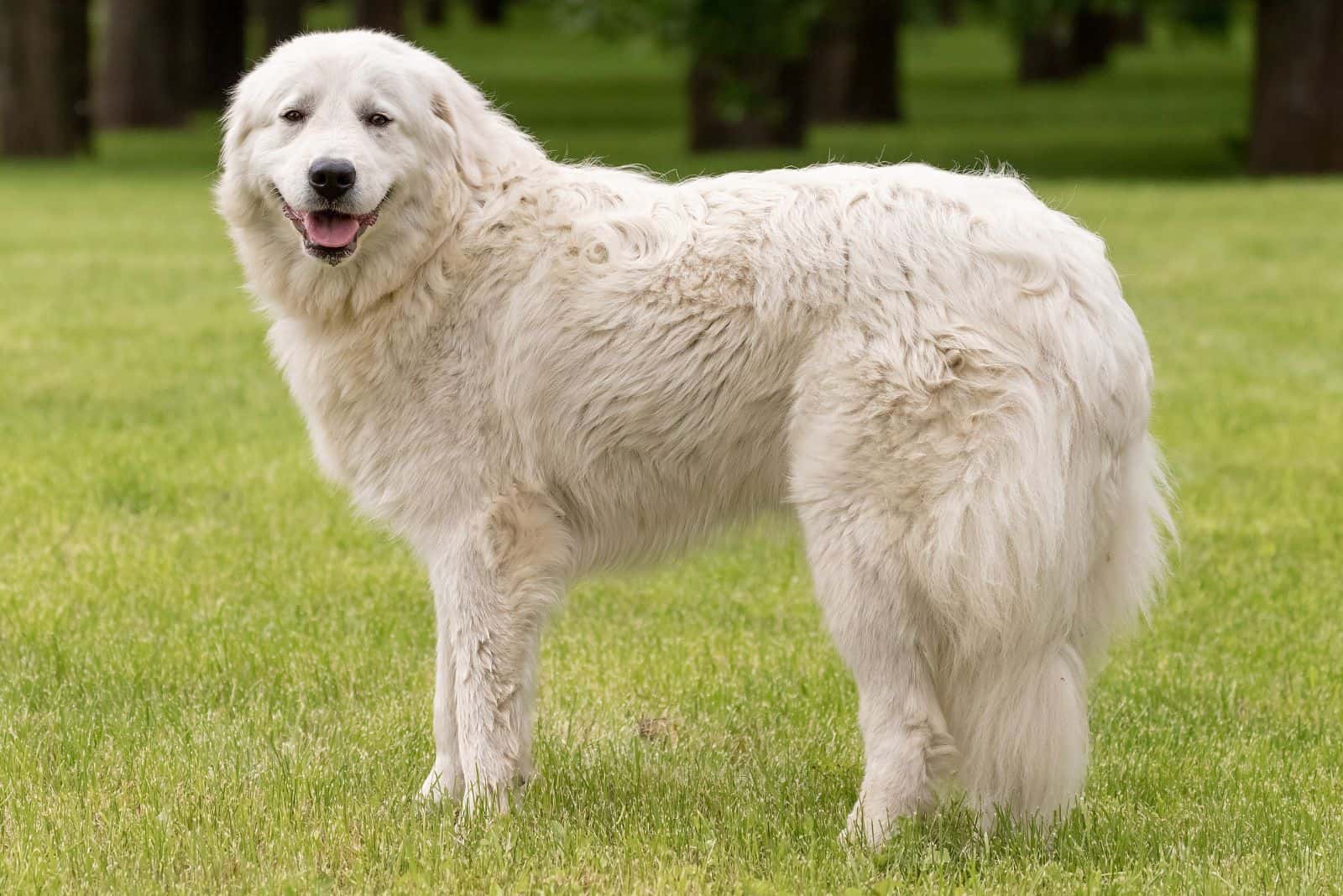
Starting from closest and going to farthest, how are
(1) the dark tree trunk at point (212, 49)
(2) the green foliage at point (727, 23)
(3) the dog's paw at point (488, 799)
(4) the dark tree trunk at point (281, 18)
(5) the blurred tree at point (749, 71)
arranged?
(3) the dog's paw at point (488, 799)
(2) the green foliage at point (727, 23)
(5) the blurred tree at point (749, 71)
(4) the dark tree trunk at point (281, 18)
(1) the dark tree trunk at point (212, 49)

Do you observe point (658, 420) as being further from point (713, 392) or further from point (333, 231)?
point (333, 231)

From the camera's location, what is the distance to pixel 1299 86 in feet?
70.6

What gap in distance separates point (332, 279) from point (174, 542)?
2915mm

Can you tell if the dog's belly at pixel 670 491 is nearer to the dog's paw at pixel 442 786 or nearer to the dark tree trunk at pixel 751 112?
the dog's paw at pixel 442 786

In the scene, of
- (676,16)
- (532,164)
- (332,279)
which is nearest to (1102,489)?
(532,164)

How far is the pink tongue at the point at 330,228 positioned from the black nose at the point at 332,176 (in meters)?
0.09

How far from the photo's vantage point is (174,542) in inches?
273

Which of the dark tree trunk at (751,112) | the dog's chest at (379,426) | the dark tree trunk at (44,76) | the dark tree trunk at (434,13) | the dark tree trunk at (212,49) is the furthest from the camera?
the dark tree trunk at (434,13)

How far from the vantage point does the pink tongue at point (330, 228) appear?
4203 millimetres

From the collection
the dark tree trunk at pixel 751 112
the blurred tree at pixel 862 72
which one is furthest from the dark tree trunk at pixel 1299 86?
the blurred tree at pixel 862 72

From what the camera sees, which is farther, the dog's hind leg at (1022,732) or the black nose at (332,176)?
the black nose at (332,176)

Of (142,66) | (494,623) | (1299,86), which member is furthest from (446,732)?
(142,66)

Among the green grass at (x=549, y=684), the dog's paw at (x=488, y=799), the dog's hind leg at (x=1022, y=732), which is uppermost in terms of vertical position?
the dog's hind leg at (x=1022, y=732)

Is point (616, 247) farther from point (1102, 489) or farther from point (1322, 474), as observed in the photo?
point (1322, 474)
